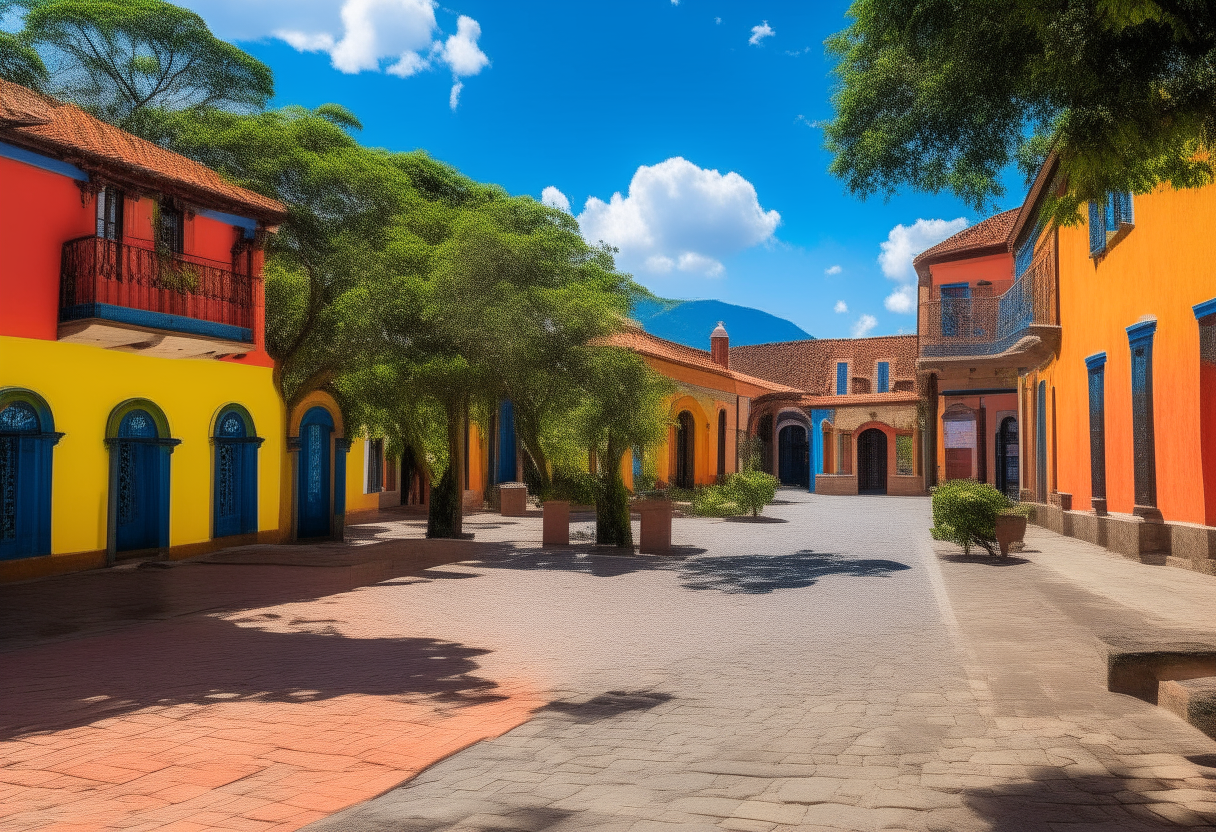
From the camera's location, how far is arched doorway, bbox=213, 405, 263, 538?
15625 millimetres

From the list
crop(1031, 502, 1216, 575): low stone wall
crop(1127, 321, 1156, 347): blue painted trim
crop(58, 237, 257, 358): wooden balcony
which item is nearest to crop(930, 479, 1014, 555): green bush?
crop(1031, 502, 1216, 575): low stone wall

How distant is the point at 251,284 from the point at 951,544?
13.1 meters

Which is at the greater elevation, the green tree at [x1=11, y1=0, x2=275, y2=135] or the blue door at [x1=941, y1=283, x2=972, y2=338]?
the green tree at [x1=11, y1=0, x2=275, y2=135]

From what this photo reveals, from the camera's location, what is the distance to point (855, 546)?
16.7 metres

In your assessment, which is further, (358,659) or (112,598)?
(112,598)

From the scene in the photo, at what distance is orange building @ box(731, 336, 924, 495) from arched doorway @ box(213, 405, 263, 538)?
90.8 ft

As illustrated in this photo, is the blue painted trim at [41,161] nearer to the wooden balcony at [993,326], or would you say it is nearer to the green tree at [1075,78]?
the green tree at [1075,78]

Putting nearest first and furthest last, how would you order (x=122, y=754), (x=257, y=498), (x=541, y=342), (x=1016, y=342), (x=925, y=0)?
(x=122, y=754)
(x=925, y=0)
(x=541, y=342)
(x=257, y=498)
(x=1016, y=342)

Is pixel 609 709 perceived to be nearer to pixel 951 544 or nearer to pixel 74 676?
pixel 74 676

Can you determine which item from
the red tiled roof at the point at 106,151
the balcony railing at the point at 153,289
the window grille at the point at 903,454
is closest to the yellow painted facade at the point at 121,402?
the balcony railing at the point at 153,289

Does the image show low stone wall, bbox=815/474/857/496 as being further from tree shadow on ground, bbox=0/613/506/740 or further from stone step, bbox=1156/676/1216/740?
stone step, bbox=1156/676/1216/740

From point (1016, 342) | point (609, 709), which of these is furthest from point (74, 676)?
point (1016, 342)

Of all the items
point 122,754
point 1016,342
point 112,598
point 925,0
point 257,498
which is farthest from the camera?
point 1016,342

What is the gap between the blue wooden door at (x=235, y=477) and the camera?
15.6 metres
